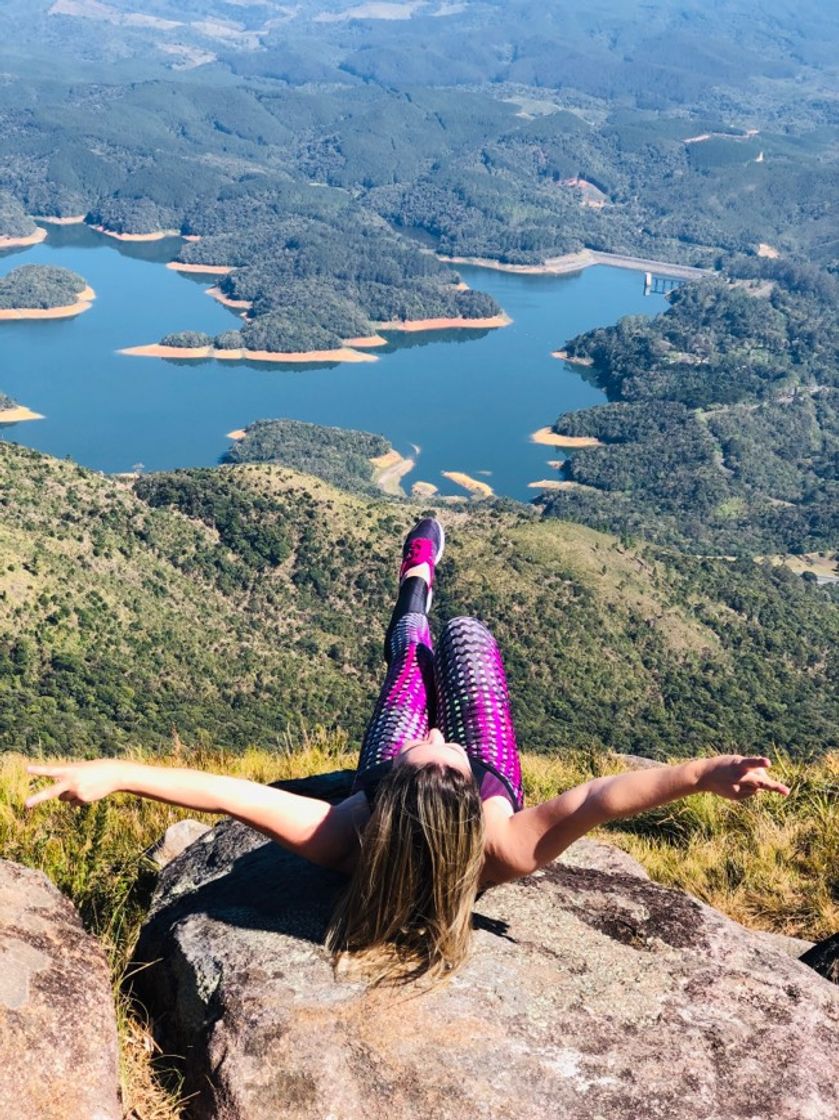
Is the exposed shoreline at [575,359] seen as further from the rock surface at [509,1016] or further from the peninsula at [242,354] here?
the rock surface at [509,1016]

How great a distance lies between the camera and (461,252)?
545 feet

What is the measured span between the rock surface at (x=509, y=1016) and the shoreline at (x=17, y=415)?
316ft

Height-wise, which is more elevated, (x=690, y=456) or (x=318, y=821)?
(x=318, y=821)

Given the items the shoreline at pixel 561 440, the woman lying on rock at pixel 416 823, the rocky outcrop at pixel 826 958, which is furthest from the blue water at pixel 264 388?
the woman lying on rock at pixel 416 823

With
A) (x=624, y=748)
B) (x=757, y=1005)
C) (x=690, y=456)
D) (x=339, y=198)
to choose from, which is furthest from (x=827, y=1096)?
(x=339, y=198)

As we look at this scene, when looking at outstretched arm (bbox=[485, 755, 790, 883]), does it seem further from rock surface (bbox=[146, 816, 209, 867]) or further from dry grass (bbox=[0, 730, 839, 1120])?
rock surface (bbox=[146, 816, 209, 867])

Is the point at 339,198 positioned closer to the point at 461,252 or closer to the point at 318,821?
the point at 461,252

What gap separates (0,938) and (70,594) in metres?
34.0

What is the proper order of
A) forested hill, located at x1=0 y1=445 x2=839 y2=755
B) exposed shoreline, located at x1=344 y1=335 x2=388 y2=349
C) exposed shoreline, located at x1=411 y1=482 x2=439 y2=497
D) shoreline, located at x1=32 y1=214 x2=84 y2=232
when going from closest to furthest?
forested hill, located at x1=0 y1=445 x2=839 y2=755 < exposed shoreline, located at x1=411 y1=482 x2=439 y2=497 < exposed shoreline, located at x1=344 y1=335 x2=388 y2=349 < shoreline, located at x1=32 y1=214 x2=84 y2=232

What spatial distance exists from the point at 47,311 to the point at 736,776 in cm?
13014

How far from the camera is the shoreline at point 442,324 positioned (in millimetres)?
132300

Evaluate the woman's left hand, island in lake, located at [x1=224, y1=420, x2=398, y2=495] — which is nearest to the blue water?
island in lake, located at [x1=224, y1=420, x2=398, y2=495]

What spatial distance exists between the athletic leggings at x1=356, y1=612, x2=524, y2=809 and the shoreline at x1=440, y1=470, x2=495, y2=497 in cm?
7963

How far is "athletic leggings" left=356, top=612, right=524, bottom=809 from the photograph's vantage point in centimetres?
412
